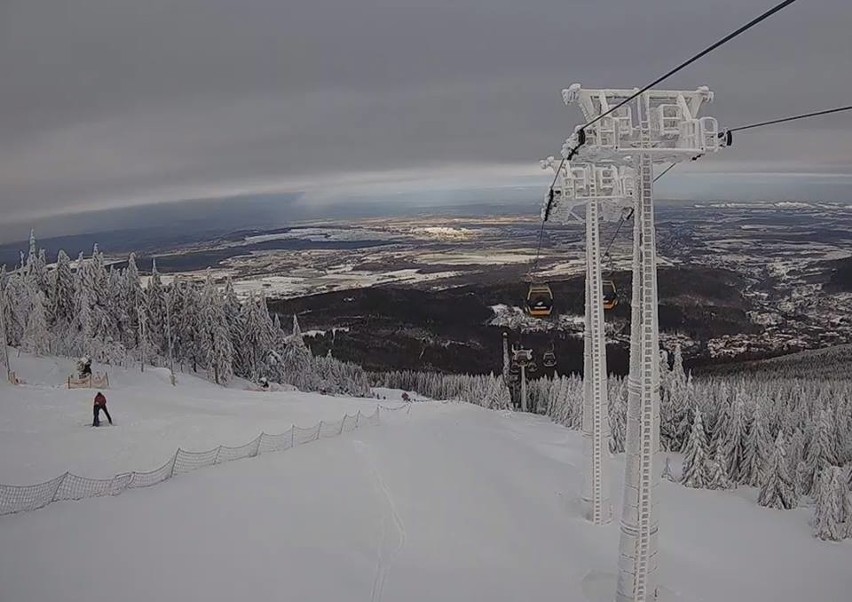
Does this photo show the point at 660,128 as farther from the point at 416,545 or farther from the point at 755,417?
the point at 755,417

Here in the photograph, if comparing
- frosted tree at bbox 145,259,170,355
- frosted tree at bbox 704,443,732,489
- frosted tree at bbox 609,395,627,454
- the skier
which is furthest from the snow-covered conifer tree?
frosted tree at bbox 145,259,170,355

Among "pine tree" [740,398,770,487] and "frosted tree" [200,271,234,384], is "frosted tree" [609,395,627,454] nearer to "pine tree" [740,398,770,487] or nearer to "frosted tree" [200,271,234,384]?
"pine tree" [740,398,770,487]

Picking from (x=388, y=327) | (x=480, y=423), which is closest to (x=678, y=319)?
(x=388, y=327)

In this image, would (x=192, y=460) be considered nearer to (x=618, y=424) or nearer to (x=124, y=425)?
(x=124, y=425)

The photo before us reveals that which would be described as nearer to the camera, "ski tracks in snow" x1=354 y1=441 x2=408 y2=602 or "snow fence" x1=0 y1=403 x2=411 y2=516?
"ski tracks in snow" x1=354 y1=441 x2=408 y2=602

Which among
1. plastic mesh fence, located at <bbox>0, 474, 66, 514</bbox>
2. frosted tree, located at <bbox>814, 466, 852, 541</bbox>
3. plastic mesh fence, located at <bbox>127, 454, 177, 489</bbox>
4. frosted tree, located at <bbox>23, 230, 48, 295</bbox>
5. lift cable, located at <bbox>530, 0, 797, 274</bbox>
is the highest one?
lift cable, located at <bbox>530, 0, 797, 274</bbox>

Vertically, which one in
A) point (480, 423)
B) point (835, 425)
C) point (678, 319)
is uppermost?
point (480, 423)

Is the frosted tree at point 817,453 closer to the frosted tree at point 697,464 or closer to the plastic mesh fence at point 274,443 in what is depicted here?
the frosted tree at point 697,464
